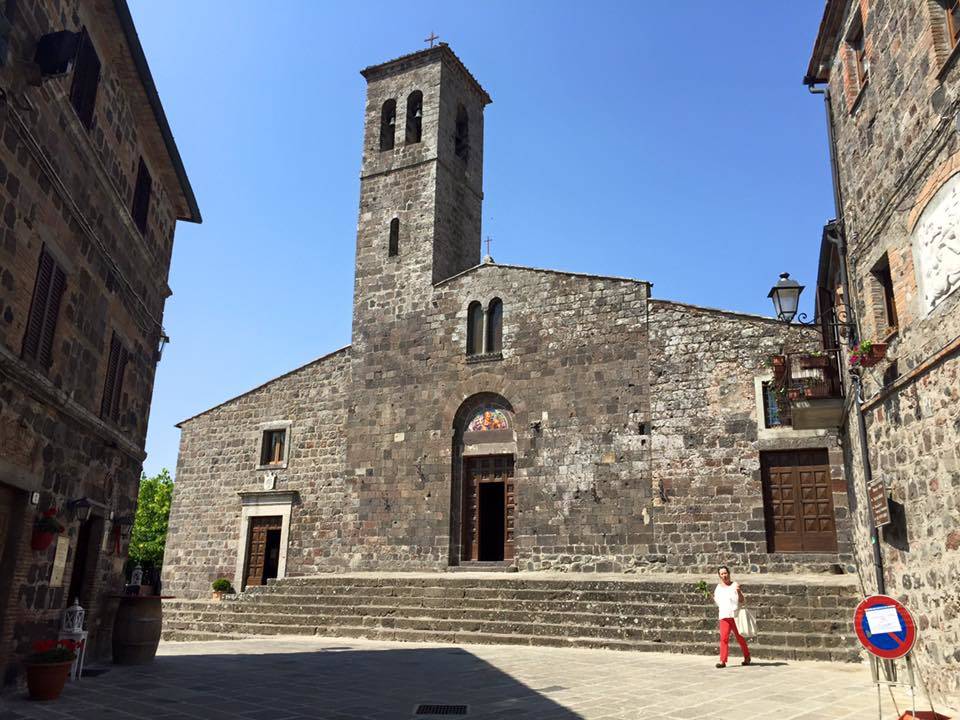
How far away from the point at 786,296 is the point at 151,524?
1893 inches

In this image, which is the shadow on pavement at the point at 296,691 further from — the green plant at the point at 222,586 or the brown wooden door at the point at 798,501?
the green plant at the point at 222,586

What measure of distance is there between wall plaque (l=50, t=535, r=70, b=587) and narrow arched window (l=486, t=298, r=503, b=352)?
12618mm

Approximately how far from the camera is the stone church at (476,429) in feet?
54.4

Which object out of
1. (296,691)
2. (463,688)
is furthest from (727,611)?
(296,691)

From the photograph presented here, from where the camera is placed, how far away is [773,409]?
1653 centimetres

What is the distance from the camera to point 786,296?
35.1ft

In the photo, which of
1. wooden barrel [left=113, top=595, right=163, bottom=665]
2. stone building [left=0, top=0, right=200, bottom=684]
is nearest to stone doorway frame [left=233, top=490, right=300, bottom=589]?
stone building [left=0, top=0, right=200, bottom=684]

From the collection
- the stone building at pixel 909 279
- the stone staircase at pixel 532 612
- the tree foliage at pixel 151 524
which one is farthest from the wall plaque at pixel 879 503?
the tree foliage at pixel 151 524

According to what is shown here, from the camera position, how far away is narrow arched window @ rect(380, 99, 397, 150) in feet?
77.8

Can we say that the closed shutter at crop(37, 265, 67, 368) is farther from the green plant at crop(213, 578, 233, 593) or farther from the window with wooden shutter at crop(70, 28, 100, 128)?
the green plant at crop(213, 578, 233, 593)

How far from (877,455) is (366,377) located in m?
15.1

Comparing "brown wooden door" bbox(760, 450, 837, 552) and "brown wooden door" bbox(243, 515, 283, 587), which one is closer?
"brown wooden door" bbox(760, 450, 837, 552)

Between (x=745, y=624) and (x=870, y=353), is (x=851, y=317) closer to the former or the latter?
(x=870, y=353)

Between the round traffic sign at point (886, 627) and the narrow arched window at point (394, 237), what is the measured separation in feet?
59.6
